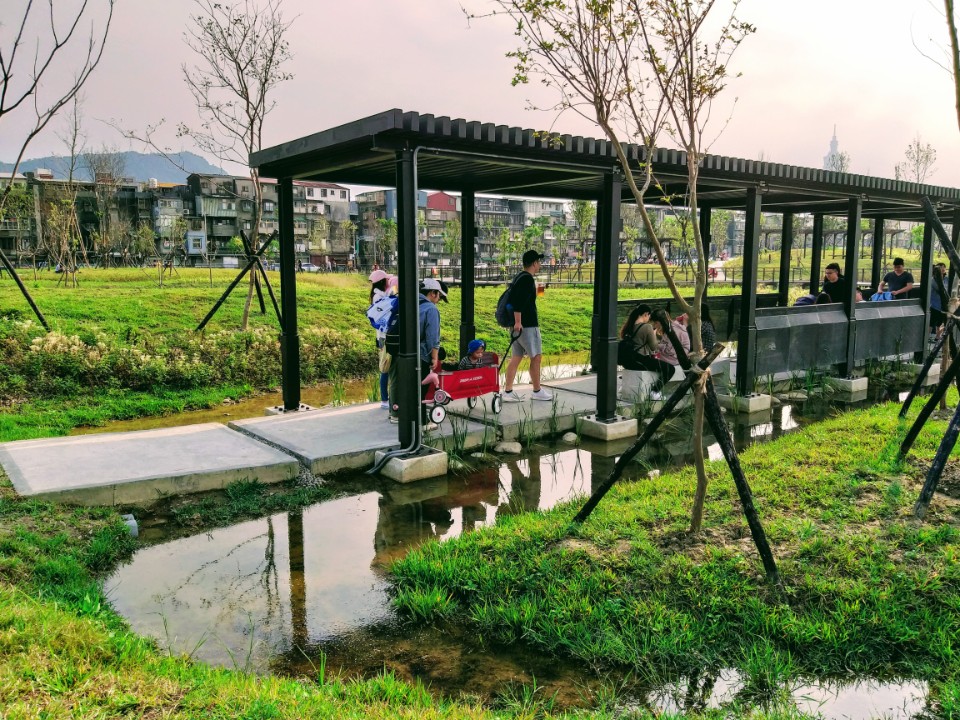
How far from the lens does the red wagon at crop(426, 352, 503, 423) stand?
8.33 metres

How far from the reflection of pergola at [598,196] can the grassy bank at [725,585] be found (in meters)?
2.67

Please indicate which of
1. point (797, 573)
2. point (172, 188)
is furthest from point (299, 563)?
point (172, 188)

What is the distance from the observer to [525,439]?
897 cm

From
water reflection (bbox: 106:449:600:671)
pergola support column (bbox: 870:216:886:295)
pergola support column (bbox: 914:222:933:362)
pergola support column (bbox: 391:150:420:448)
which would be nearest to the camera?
water reflection (bbox: 106:449:600:671)

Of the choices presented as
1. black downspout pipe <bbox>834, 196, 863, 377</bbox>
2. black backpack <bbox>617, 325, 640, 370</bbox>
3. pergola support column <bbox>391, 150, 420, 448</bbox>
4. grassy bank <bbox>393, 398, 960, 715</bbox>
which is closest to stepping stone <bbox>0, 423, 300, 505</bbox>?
pergola support column <bbox>391, 150, 420, 448</bbox>

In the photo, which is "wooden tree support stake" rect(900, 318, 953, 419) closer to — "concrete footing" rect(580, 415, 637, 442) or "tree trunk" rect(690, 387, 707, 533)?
"concrete footing" rect(580, 415, 637, 442)

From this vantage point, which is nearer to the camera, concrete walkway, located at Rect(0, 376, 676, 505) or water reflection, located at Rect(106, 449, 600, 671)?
water reflection, located at Rect(106, 449, 600, 671)

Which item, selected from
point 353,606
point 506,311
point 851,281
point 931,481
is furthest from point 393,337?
point 851,281

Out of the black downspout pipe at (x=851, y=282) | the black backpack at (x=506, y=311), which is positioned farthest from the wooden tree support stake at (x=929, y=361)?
the black backpack at (x=506, y=311)

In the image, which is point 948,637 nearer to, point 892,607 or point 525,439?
point 892,607

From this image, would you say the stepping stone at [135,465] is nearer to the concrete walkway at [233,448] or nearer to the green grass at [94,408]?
the concrete walkway at [233,448]

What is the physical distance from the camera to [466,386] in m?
8.88

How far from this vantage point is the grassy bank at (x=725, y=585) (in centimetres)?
408

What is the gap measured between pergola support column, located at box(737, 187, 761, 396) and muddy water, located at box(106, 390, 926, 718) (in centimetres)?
461
